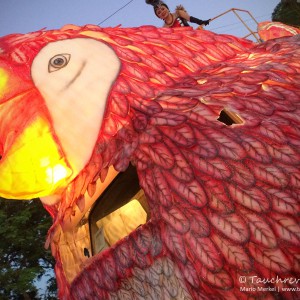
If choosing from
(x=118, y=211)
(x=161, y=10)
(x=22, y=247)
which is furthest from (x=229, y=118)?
(x=22, y=247)

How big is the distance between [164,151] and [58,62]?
2.29 ft

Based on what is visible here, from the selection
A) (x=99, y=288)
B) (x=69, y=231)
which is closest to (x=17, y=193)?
(x=69, y=231)

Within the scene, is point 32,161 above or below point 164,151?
above

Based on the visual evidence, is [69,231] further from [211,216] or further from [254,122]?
[254,122]

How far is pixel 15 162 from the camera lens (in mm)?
1663

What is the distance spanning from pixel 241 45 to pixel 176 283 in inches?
57.5

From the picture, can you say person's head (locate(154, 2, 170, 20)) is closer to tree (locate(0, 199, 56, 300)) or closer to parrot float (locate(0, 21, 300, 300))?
parrot float (locate(0, 21, 300, 300))

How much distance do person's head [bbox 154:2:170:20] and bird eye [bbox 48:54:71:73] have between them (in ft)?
5.95

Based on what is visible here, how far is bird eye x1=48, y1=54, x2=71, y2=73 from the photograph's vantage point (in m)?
1.72

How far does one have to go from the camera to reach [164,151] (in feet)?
4.59

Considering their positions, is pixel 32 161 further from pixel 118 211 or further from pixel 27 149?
pixel 118 211

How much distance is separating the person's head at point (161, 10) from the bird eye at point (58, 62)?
1.81 meters

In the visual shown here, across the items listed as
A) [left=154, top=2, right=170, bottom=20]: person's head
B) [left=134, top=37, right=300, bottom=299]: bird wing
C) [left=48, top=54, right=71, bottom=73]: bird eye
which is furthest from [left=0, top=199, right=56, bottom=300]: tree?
[left=134, top=37, right=300, bottom=299]: bird wing

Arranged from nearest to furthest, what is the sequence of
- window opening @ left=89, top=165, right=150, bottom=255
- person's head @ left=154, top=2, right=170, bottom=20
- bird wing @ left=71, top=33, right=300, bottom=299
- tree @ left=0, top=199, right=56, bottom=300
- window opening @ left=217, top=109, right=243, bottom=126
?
bird wing @ left=71, top=33, right=300, bottom=299, window opening @ left=217, top=109, right=243, bottom=126, window opening @ left=89, top=165, right=150, bottom=255, person's head @ left=154, top=2, right=170, bottom=20, tree @ left=0, top=199, right=56, bottom=300
